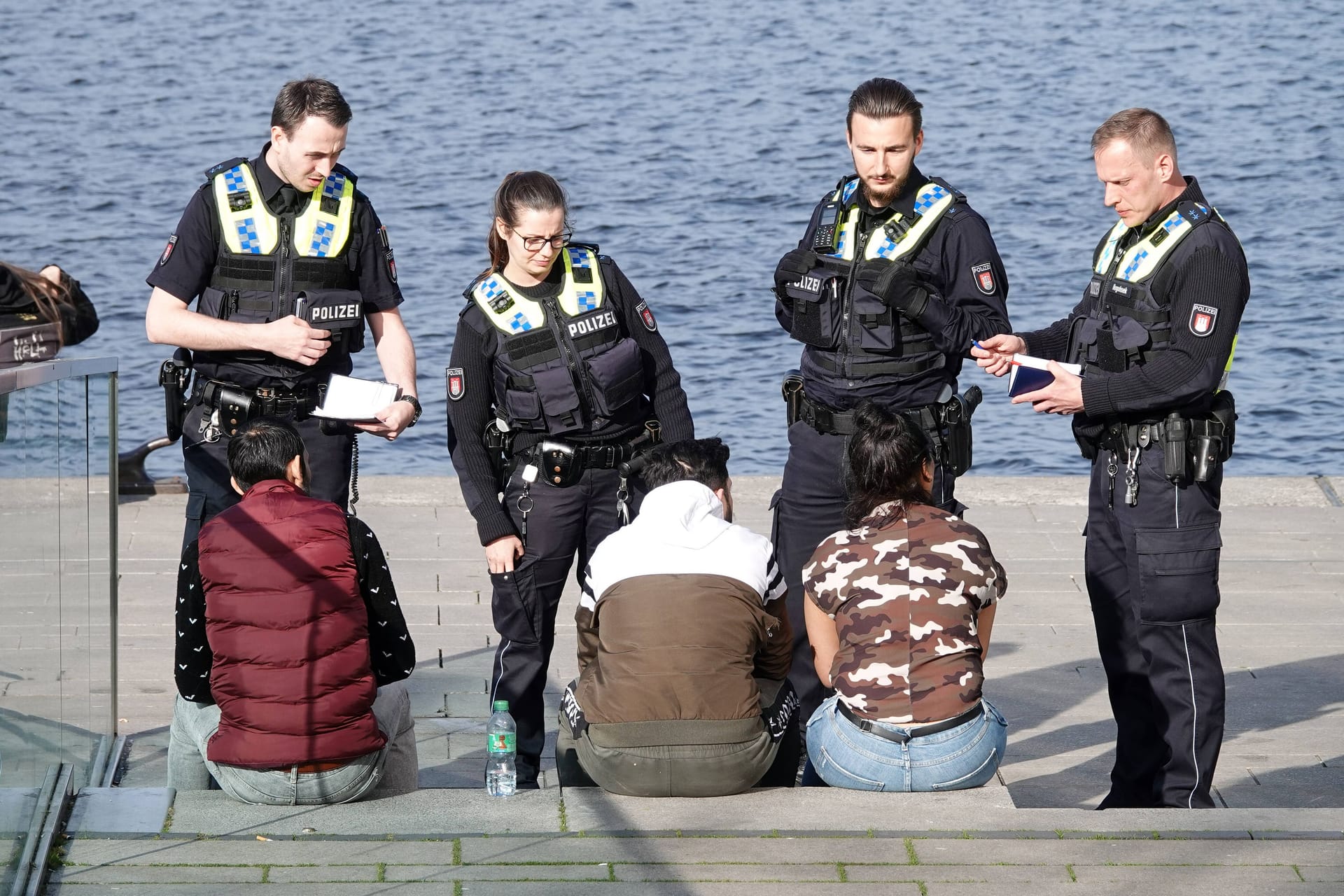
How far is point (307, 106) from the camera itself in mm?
5559

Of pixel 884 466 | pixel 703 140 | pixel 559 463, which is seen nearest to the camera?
pixel 884 466

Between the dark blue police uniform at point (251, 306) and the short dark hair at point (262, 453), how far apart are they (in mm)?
869

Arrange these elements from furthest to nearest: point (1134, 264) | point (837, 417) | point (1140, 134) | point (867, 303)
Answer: point (837, 417) → point (867, 303) → point (1134, 264) → point (1140, 134)

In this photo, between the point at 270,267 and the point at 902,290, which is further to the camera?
the point at 270,267

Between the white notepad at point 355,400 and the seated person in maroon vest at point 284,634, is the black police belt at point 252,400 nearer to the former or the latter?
the white notepad at point 355,400

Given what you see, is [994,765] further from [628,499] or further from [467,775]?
[467,775]

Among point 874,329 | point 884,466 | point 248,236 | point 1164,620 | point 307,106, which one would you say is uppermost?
point 307,106

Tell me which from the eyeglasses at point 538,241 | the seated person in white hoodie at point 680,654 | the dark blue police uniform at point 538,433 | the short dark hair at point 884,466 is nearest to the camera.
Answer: the seated person in white hoodie at point 680,654

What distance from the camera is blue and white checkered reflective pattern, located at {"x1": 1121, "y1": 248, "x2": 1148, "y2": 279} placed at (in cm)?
525

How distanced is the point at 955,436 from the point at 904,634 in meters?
1.13

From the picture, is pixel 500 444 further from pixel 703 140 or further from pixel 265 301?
pixel 703 140

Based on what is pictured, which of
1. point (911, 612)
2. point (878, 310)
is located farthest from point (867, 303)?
point (911, 612)

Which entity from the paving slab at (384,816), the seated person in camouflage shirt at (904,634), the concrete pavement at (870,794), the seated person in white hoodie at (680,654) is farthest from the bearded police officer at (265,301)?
the seated person in camouflage shirt at (904,634)

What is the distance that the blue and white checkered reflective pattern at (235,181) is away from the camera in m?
5.74
